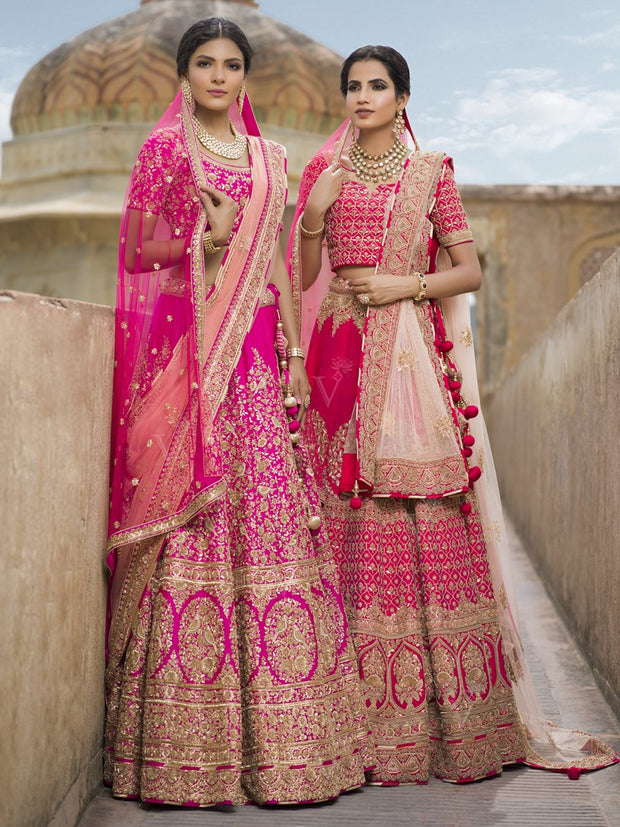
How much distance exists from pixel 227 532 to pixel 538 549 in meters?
4.64

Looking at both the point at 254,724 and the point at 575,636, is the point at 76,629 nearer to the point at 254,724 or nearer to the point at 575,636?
the point at 254,724

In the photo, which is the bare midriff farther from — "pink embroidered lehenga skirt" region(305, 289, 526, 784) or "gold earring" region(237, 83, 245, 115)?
"gold earring" region(237, 83, 245, 115)

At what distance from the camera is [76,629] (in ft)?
8.74

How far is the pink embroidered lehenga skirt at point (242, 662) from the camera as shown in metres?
2.81

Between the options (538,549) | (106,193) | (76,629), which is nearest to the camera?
(76,629)

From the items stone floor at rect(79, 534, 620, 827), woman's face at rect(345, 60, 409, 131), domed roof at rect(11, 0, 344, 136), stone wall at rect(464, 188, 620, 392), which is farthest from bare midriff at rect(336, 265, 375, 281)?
domed roof at rect(11, 0, 344, 136)

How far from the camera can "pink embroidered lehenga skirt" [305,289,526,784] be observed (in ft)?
10.1

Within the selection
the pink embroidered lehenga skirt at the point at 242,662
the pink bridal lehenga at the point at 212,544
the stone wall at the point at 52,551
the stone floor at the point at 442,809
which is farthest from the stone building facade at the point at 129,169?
the stone floor at the point at 442,809

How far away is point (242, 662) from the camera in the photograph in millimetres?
2908

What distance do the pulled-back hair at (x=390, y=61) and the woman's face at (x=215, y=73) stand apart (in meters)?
0.36

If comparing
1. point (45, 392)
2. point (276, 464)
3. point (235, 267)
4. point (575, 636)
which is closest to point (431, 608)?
point (276, 464)

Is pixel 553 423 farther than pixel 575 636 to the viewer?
Yes

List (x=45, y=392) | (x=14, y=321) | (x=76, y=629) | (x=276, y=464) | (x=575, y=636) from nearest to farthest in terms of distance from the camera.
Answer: (x=14, y=321) → (x=45, y=392) → (x=76, y=629) → (x=276, y=464) → (x=575, y=636)

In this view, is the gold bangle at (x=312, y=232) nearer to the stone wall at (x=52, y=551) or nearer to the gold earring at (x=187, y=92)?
the gold earring at (x=187, y=92)
